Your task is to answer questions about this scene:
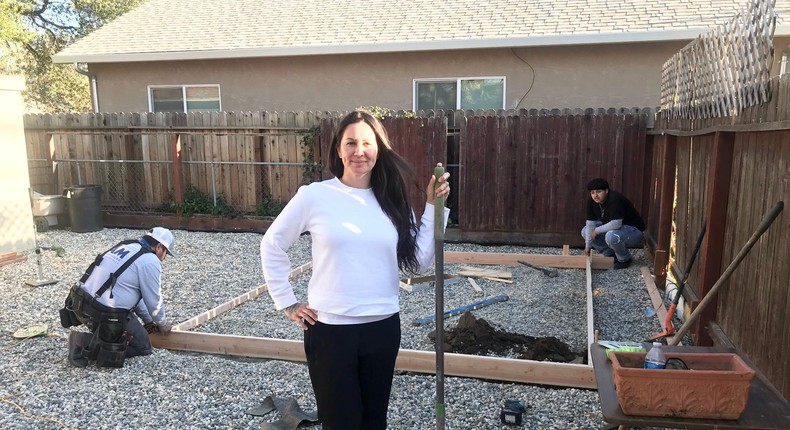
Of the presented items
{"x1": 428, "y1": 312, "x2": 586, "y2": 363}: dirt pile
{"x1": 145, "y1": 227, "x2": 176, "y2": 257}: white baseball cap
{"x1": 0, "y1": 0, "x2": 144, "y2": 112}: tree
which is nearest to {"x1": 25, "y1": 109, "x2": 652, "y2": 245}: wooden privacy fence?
{"x1": 428, "y1": 312, "x2": 586, "y2": 363}: dirt pile

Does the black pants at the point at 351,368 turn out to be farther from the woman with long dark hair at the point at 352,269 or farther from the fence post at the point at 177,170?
the fence post at the point at 177,170

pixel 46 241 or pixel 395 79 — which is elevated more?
pixel 395 79

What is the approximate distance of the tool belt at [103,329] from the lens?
432 centimetres

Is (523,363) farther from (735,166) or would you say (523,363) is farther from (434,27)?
(434,27)

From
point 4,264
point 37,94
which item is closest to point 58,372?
point 4,264

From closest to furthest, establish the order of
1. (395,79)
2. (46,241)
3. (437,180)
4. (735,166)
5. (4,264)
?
(437,180)
(735,166)
(4,264)
(46,241)
(395,79)

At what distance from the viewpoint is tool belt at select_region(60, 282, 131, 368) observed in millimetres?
4316

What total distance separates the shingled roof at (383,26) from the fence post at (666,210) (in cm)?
381

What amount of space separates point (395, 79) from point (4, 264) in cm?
722

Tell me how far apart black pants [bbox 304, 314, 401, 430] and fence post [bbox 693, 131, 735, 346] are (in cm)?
285

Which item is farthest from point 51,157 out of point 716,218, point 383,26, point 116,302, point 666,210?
point 716,218

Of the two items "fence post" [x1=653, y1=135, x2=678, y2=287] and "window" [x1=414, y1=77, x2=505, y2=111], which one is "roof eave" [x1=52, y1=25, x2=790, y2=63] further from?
"fence post" [x1=653, y1=135, x2=678, y2=287]

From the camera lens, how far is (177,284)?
6.97 meters

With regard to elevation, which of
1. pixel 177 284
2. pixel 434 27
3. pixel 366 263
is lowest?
pixel 177 284
